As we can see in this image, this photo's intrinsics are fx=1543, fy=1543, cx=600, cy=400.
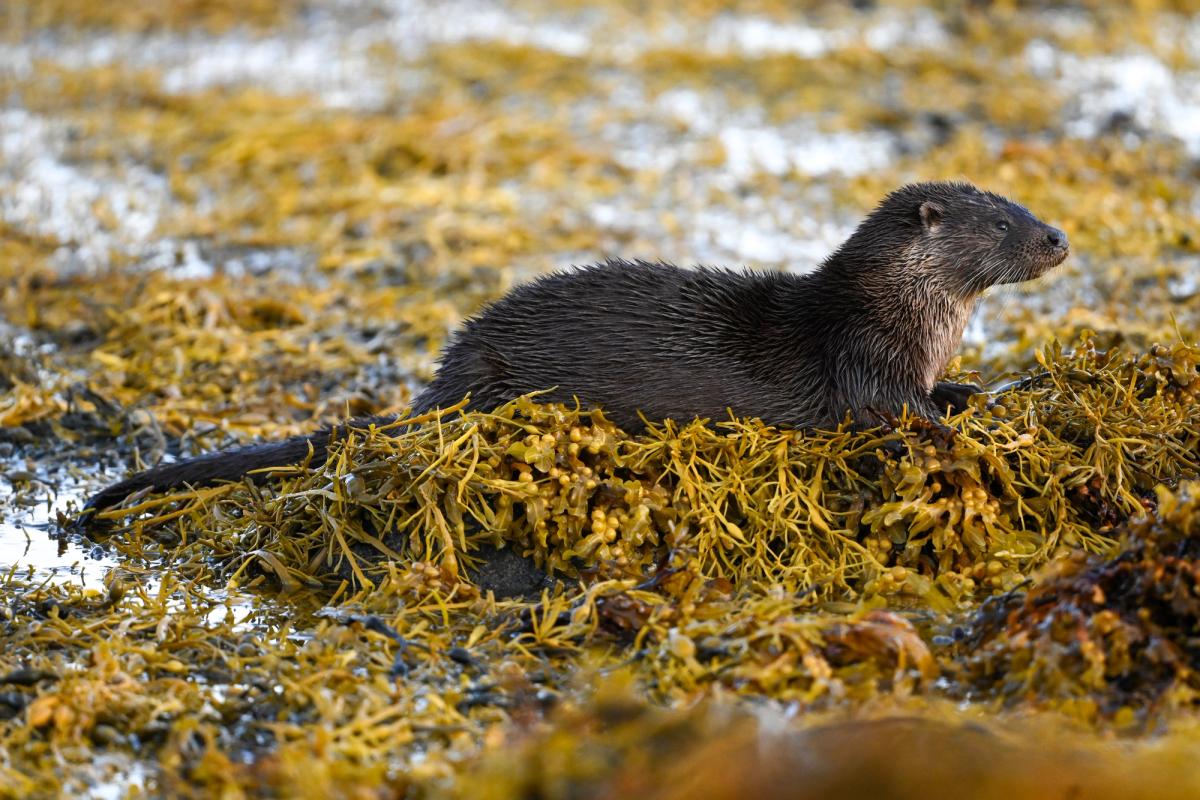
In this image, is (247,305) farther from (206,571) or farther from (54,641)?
(54,641)

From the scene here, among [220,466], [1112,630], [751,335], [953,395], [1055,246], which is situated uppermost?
[1055,246]

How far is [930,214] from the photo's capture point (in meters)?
4.91

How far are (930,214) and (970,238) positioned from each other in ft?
0.53

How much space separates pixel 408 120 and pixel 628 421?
6185 millimetres

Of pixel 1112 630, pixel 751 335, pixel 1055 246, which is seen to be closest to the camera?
pixel 1112 630

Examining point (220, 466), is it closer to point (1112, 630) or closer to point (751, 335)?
point (751, 335)

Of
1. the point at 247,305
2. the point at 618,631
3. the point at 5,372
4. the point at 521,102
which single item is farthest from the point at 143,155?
the point at 618,631

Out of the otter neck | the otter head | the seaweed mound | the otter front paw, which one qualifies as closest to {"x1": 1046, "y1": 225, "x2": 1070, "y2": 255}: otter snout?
the otter head

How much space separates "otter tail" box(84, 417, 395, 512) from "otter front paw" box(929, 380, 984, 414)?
5.60 ft

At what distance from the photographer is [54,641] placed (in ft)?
13.3

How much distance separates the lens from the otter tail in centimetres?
485

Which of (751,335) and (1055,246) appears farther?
(1055,246)

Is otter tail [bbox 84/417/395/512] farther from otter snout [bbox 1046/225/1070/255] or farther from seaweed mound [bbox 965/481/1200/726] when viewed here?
otter snout [bbox 1046/225/1070/255]

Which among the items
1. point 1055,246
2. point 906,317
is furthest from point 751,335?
point 1055,246
